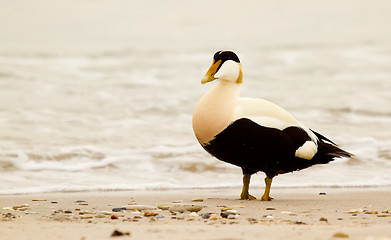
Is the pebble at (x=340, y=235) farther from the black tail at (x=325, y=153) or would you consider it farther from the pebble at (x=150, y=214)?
the black tail at (x=325, y=153)

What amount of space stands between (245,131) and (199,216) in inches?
42.1

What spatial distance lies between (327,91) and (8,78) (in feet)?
24.2

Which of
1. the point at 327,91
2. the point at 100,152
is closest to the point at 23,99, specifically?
the point at 100,152

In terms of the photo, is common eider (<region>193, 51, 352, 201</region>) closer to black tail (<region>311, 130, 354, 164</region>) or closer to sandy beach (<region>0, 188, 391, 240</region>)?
black tail (<region>311, 130, 354, 164</region>)

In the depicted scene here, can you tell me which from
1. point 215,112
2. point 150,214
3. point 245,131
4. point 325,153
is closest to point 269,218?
point 150,214

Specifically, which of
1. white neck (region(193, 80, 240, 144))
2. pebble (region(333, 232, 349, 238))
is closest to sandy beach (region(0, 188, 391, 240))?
pebble (region(333, 232, 349, 238))

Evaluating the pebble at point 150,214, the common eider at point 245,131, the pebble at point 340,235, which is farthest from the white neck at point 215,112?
the pebble at point 340,235

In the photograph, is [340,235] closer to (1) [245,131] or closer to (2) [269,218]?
(2) [269,218]

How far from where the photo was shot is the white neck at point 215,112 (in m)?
5.50

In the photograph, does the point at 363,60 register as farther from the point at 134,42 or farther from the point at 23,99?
the point at 23,99

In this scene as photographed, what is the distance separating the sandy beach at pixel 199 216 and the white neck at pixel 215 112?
59 centimetres

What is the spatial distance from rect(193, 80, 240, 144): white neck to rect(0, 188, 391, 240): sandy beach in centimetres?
59

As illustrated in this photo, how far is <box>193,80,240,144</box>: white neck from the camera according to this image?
18.0ft

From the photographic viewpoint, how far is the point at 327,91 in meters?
15.7
